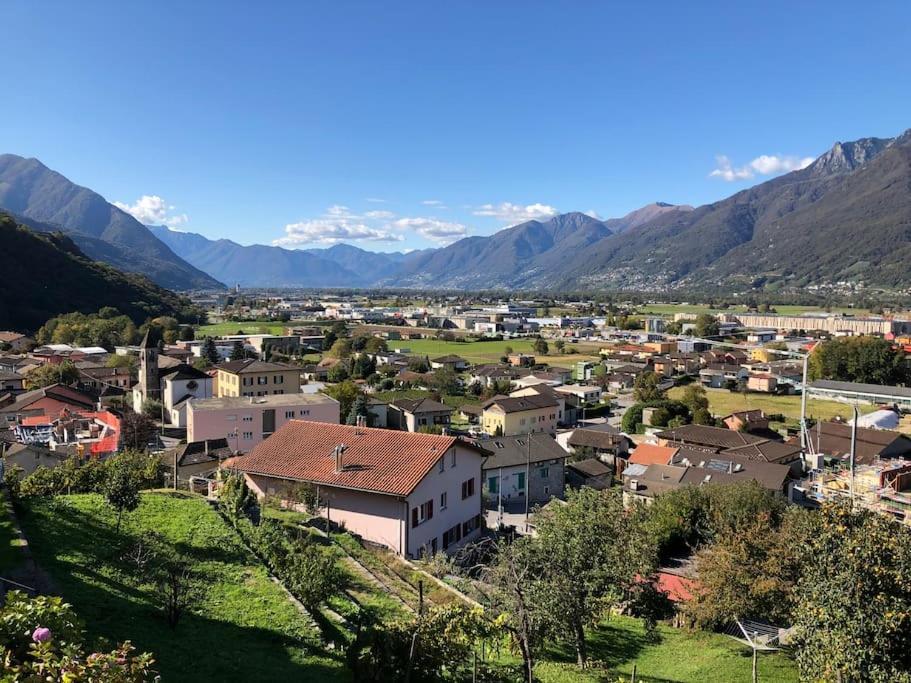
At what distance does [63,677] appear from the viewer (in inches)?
133

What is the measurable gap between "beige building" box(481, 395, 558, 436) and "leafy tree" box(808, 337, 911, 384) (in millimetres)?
34407

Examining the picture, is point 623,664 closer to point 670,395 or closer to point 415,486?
point 415,486

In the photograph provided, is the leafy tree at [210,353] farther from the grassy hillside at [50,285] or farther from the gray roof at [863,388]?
the gray roof at [863,388]

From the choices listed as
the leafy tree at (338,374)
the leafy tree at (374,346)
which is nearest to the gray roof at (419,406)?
the leafy tree at (338,374)

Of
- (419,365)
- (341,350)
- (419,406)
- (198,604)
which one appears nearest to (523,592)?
(198,604)

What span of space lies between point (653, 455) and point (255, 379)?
92.1 feet

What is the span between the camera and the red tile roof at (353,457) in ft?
49.9

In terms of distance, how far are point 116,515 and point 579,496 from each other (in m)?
9.20

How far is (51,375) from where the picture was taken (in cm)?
4678

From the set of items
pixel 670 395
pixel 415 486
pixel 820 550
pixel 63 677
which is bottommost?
pixel 670 395

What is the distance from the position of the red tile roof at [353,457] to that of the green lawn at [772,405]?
37687 millimetres

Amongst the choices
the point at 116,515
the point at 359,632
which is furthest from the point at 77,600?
the point at 116,515

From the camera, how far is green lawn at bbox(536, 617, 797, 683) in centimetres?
948

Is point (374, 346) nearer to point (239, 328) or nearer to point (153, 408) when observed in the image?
point (153, 408)
